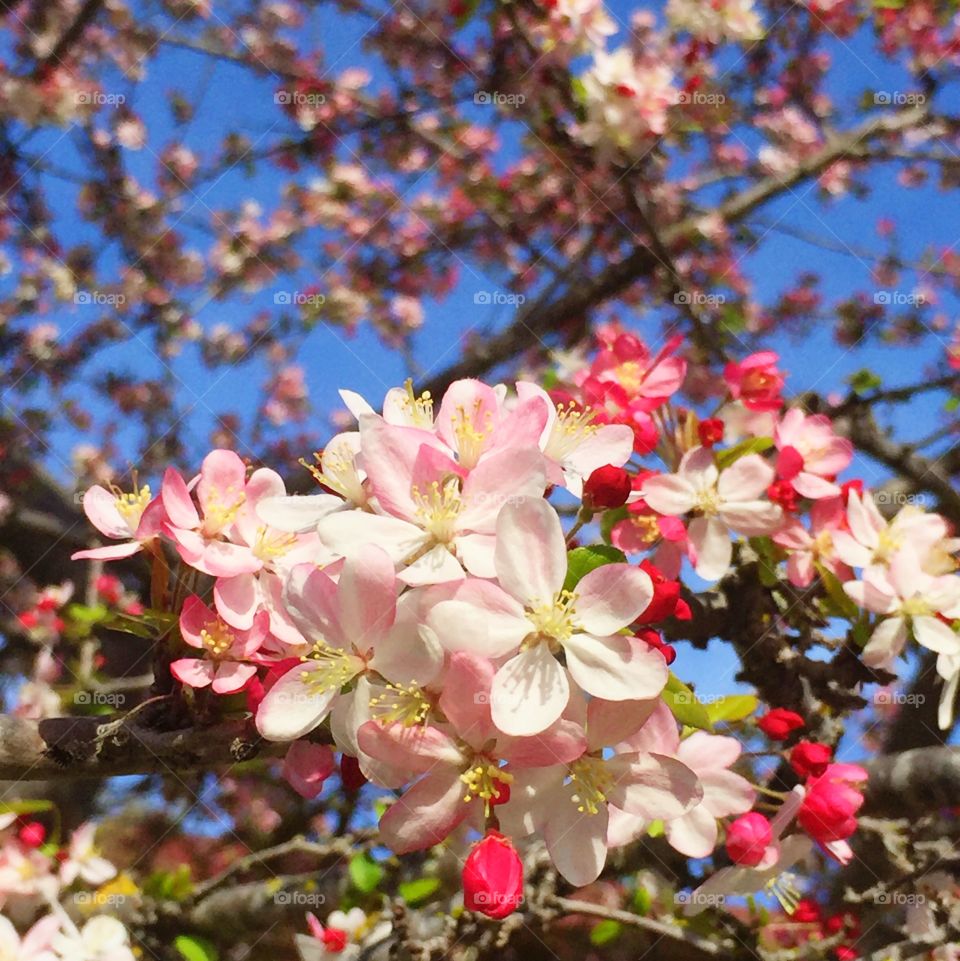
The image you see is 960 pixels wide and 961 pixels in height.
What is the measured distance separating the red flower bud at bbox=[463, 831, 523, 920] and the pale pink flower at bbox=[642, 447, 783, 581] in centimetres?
70

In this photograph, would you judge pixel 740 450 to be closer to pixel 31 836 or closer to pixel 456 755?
pixel 456 755

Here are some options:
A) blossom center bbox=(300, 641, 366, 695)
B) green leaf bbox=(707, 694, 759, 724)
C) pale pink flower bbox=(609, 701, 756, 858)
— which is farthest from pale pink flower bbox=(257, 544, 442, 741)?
green leaf bbox=(707, 694, 759, 724)

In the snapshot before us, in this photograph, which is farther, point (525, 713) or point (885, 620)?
point (885, 620)

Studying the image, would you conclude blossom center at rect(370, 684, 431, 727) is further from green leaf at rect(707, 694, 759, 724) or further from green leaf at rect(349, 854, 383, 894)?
green leaf at rect(349, 854, 383, 894)

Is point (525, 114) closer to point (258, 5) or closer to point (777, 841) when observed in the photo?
point (258, 5)

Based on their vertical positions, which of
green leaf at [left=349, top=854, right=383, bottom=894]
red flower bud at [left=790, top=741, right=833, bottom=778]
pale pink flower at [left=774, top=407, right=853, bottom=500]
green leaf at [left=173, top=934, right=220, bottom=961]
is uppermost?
pale pink flower at [left=774, top=407, right=853, bottom=500]

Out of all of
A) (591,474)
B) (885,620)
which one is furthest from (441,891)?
(591,474)

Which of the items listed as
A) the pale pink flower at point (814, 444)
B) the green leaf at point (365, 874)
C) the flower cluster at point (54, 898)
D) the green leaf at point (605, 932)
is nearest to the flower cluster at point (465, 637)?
the pale pink flower at point (814, 444)

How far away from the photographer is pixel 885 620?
1.31 metres

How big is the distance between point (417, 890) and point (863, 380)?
1.59 meters

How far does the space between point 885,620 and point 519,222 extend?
3242 mm

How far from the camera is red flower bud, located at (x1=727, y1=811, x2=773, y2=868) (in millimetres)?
1112

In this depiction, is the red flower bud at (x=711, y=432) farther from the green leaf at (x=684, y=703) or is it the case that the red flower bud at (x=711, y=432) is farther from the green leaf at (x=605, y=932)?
the green leaf at (x=605, y=932)

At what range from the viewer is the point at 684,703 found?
0.87 metres
